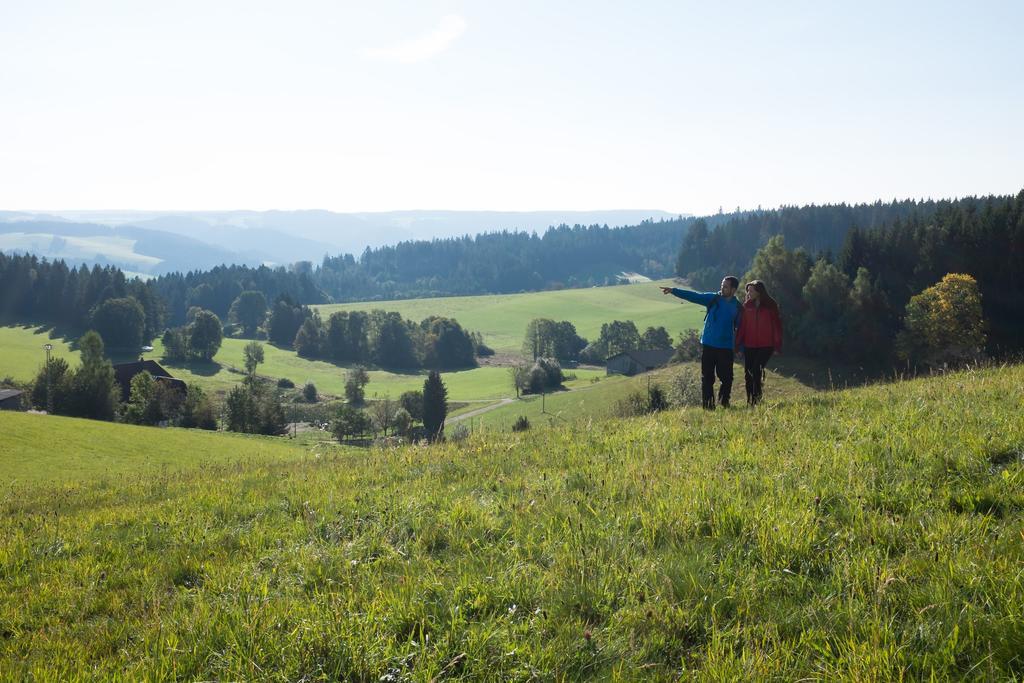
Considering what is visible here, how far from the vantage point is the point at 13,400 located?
78688mm

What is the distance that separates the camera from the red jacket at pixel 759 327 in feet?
43.5

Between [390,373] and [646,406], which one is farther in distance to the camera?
[390,373]

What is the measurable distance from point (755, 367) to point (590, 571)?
9917 mm

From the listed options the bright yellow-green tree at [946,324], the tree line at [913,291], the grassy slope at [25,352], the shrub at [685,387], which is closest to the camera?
the shrub at [685,387]

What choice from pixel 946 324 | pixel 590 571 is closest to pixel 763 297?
pixel 590 571

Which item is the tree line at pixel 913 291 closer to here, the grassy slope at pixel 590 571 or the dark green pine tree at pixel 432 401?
the dark green pine tree at pixel 432 401

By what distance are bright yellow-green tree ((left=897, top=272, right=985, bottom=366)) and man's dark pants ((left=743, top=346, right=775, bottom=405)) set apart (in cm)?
6195

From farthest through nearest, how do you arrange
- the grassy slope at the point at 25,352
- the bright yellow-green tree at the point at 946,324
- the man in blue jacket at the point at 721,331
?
the grassy slope at the point at 25,352 → the bright yellow-green tree at the point at 946,324 → the man in blue jacket at the point at 721,331

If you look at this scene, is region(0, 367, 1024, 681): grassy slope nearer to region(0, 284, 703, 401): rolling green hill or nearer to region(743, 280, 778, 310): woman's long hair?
region(743, 280, 778, 310): woman's long hair

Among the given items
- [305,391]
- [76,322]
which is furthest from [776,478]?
[76,322]

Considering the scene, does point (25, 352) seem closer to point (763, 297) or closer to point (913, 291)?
point (763, 297)

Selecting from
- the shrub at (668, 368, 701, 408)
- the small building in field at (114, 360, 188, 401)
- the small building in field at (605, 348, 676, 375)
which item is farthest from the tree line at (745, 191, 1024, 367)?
the small building in field at (114, 360, 188, 401)

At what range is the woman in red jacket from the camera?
13242 millimetres

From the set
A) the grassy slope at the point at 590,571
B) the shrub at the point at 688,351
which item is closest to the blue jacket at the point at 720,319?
the grassy slope at the point at 590,571
